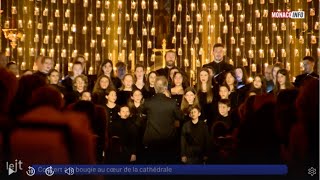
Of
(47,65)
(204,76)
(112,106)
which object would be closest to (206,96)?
(204,76)

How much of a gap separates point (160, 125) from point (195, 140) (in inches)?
13.6

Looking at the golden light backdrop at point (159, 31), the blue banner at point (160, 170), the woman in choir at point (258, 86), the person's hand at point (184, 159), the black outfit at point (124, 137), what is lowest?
the person's hand at point (184, 159)

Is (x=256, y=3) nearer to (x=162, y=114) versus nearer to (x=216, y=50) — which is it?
(x=216, y=50)

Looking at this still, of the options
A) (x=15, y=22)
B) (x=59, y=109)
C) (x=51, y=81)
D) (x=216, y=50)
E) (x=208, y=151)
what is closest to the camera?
(x=59, y=109)

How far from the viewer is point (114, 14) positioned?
12852 millimetres

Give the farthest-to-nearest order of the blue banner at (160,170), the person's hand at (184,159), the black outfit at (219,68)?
the black outfit at (219,68) < the person's hand at (184,159) < the blue banner at (160,170)

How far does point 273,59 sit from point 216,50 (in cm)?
499

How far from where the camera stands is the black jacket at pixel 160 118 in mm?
6535

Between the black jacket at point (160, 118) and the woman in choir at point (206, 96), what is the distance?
43cm

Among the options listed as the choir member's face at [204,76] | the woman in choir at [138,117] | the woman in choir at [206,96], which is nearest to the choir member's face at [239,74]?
the woman in choir at [206,96]

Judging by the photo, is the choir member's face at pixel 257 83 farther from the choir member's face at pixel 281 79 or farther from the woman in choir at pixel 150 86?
the woman in choir at pixel 150 86

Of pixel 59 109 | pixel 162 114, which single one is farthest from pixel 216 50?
pixel 59 109

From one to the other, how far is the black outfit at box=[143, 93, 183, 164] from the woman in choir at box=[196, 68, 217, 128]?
16.7 inches

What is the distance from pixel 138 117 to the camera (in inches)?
263
